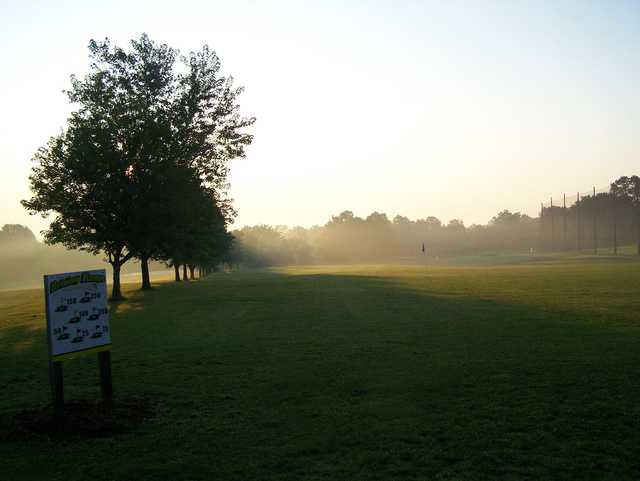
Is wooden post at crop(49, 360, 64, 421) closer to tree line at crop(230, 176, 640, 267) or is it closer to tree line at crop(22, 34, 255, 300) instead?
tree line at crop(22, 34, 255, 300)

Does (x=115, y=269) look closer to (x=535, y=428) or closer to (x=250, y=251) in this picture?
(x=535, y=428)

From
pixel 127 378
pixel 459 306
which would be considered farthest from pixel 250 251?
pixel 127 378

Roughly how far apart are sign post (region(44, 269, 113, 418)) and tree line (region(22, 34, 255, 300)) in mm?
24695

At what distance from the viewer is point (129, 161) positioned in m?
33.3

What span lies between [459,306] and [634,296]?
8.90 m

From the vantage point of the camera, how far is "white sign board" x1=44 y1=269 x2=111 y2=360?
869 cm

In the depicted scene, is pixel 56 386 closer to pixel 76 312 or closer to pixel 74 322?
pixel 74 322

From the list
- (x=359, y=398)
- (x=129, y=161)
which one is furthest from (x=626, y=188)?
(x=359, y=398)

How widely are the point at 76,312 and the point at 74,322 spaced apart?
0.16m

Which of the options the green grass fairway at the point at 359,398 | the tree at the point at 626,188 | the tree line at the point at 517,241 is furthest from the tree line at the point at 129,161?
the tree at the point at 626,188

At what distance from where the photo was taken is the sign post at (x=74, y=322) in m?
8.62

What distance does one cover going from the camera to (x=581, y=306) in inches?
899

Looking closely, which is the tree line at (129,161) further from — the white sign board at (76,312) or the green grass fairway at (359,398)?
the white sign board at (76,312)

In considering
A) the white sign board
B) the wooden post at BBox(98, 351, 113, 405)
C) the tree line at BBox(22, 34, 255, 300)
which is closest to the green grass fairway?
the wooden post at BBox(98, 351, 113, 405)
